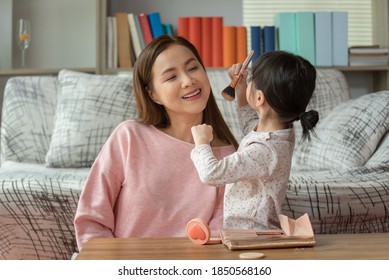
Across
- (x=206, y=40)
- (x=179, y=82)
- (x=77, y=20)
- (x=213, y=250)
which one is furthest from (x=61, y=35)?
(x=213, y=250)

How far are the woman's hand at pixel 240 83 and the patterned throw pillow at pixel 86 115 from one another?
1.08m

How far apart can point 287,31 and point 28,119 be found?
1.28m

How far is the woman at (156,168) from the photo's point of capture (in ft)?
4.48

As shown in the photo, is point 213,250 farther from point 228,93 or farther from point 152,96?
point 152,96

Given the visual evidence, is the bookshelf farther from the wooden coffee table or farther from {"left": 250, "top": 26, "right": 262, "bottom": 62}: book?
the wooden coffee table

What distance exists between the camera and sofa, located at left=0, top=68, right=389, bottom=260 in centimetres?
174

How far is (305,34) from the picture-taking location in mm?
3209

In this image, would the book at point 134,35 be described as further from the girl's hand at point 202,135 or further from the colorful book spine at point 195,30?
the girl's hand at point 202,135

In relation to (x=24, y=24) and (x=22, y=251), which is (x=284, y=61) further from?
(x=24, y=24)

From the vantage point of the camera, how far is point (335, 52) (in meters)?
3.23

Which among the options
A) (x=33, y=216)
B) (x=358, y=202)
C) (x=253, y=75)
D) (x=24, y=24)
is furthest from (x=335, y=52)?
(x=253, y=75)

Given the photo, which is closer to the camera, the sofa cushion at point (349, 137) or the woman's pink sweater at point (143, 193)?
the woman's pink sweater at point (143, 193)

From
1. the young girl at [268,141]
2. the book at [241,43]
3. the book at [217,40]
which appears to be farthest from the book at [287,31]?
the young girl at [268,141]
